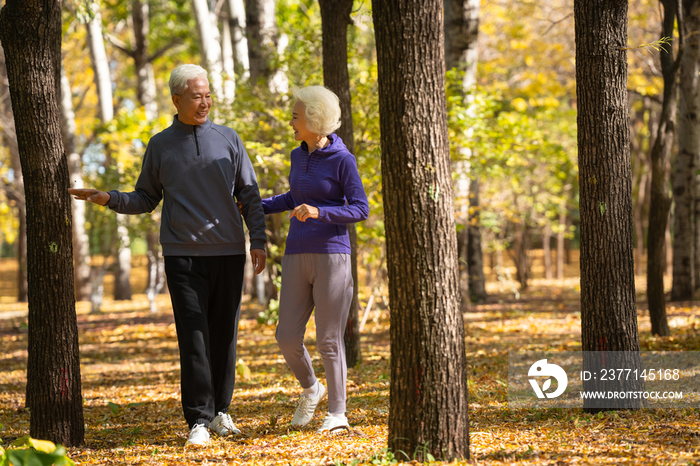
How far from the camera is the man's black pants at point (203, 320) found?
361 centimetres

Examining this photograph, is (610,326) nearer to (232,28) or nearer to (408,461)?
(408,461)

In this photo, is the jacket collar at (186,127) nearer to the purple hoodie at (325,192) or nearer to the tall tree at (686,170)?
the purple hoodie at (325,192)

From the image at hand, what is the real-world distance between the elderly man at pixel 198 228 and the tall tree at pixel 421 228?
113 centimetres

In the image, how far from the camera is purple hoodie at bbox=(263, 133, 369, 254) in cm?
→ 354

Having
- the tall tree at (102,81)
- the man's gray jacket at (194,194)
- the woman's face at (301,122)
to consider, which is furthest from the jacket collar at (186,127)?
the tall tree at (102,81)

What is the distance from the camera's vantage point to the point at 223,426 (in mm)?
3820

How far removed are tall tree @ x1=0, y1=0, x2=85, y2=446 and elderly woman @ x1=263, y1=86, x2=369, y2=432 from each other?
1.27 metres

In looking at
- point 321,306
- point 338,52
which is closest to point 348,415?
point 321,306

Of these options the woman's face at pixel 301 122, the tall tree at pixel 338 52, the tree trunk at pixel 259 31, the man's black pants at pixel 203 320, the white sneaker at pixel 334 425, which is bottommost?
the white sneaker at pixel 334 425

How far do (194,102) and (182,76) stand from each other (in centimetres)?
16

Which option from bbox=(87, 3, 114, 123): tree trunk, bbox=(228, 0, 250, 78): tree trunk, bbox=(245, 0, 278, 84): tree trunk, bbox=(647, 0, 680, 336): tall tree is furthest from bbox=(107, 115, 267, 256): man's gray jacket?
bbox=(87, 3, 114, 123): tree trunk

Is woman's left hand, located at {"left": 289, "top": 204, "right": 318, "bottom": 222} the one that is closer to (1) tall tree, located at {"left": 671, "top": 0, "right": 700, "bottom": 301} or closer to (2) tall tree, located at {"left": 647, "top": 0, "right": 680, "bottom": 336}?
(2) tall tree, located at {"left": 647, "top": 0, "right": 680, "bottom": 336}

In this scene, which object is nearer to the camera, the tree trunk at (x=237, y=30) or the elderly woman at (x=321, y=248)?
the elderly woman at (x=321, y=248)

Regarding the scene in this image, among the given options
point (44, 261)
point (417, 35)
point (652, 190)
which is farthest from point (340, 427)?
point (652, 190)
